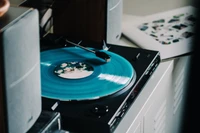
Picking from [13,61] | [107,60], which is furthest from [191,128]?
[107,60]

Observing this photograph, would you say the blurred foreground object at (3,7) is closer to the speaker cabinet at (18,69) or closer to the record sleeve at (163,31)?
the speaker cabinet at (18,69)

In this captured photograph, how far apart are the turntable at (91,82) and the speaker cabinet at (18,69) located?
0.55 feet

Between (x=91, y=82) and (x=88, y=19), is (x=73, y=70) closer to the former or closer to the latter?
(x=91, y=82)

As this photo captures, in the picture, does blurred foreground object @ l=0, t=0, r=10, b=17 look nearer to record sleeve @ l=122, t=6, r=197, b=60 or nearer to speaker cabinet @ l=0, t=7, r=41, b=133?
speaker cabinet @ l=0, t=7, r=41, b=133

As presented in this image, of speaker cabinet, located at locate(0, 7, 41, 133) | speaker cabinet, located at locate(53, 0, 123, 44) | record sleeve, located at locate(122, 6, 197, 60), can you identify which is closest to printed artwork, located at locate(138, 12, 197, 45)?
record sleeve, located at locate(122, 6, 197, 60)

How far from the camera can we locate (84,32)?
4.12ft

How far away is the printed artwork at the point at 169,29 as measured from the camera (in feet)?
4.74

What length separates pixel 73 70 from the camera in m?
1.05

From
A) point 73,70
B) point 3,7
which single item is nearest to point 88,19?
point 73,70

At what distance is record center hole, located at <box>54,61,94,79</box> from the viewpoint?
1.03 m

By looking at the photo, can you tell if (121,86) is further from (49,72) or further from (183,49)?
(183,49)

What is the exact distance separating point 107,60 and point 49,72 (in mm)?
183

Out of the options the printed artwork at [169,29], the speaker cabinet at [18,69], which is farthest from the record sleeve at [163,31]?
the speaker cabinet at [18,69]

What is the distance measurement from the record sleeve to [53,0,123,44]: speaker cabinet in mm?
176
